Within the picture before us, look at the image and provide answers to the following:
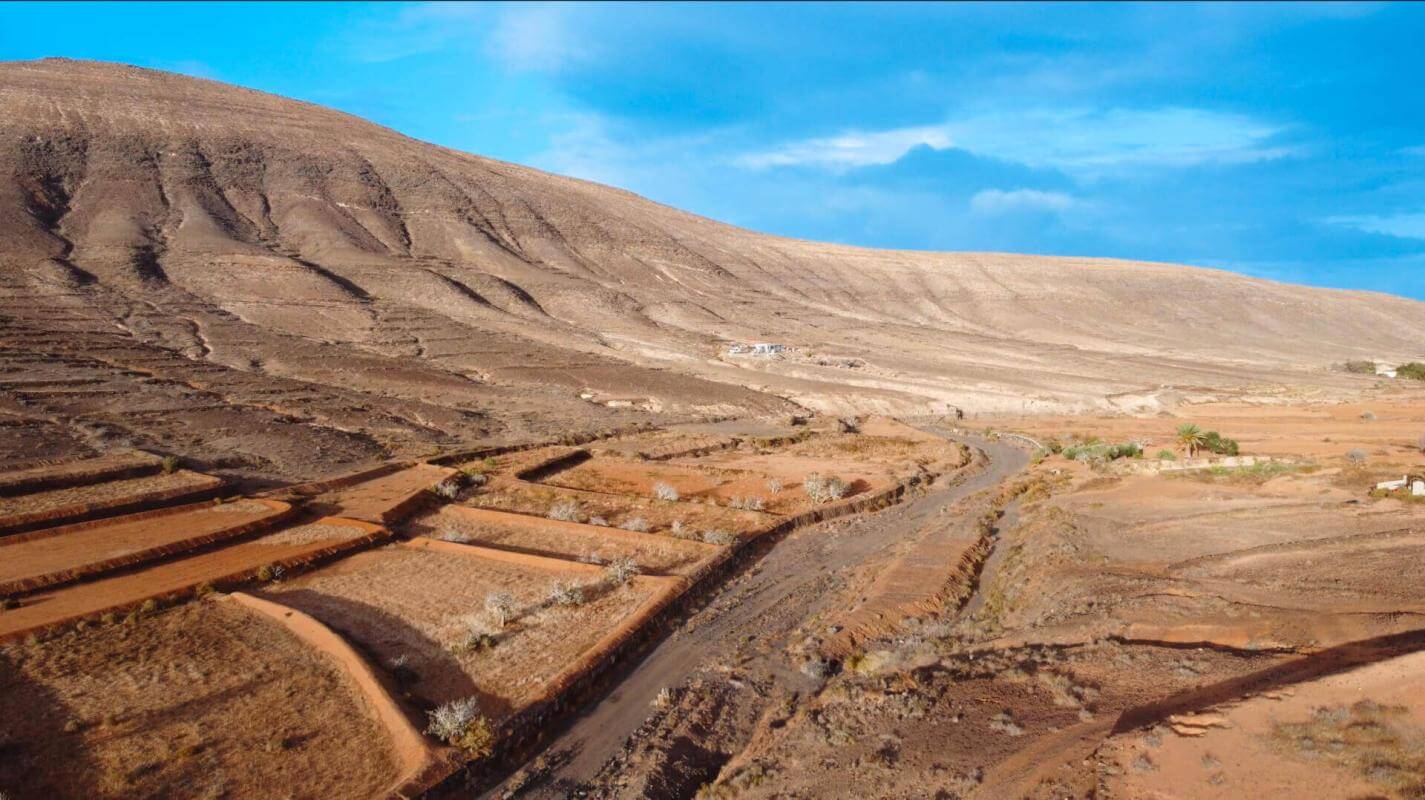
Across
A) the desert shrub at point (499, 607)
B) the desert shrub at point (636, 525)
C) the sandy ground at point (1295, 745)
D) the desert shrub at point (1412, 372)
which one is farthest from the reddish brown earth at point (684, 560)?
the desert shrub at point (1412, 372)

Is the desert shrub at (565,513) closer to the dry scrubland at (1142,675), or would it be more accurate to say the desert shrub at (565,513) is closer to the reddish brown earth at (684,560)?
the reddish brown earth at (684,560)

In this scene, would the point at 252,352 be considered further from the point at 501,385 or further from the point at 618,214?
the point at 618,214

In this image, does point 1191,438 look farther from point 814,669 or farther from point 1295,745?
point 1295,745

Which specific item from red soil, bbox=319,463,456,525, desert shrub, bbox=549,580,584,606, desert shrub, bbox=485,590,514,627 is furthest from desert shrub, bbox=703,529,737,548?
red soil, bbox=319,463,456,525

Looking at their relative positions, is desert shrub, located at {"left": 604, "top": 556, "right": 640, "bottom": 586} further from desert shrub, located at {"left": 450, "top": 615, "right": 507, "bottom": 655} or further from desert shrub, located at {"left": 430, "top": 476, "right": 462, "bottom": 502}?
desert shrub, located at {"left": 430, "top": 476, "right": 462, "bottom": 502}

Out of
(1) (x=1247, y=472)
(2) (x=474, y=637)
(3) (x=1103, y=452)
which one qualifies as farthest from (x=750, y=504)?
(1) (x=1247, y=472)

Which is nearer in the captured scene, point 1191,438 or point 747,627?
point 747,627

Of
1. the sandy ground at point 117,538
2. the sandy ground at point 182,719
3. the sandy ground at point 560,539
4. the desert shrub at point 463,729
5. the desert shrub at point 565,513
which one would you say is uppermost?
the desert shrub at point 565,513
